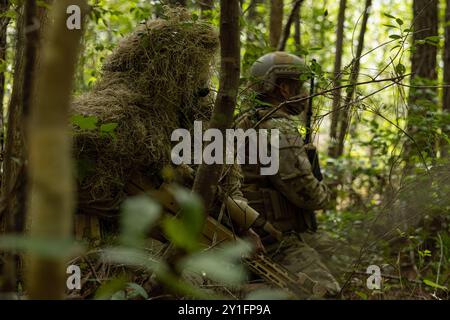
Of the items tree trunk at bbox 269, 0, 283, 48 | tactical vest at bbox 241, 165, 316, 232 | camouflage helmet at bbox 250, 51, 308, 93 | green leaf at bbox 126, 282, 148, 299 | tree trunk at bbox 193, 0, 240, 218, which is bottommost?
green leaf at bbox 126, 282, 148, 299

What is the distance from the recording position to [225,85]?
204cm

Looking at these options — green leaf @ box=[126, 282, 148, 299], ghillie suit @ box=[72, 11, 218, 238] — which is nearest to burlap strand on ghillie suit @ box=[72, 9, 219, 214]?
ghillie suit @ box=[72, 11, 218, 238]

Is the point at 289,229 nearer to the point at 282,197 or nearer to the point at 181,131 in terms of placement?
the point at 282,197

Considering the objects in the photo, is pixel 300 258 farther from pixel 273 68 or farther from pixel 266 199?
pixel 273 68

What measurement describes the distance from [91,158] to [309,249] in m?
2.38

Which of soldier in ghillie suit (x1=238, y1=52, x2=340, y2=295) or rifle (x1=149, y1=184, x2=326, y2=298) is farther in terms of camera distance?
soldier in ghillie suit (x1=238, y1=52, x2=340, y2=295)

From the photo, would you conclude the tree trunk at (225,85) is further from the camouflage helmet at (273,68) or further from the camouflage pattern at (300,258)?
the camouflage helmet at (273,68)

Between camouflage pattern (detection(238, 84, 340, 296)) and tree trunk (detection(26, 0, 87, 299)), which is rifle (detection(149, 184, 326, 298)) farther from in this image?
tree trunk (detection(26, 0, 87, 299))

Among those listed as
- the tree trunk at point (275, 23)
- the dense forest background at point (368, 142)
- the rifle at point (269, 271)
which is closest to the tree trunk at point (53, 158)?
the dense forest background at point (368, 142)

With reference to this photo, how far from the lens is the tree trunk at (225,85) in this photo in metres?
1.99

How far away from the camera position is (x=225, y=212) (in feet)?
11.6

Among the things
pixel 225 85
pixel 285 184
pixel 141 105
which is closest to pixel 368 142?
pixel 285 184

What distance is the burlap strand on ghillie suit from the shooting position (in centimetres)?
307

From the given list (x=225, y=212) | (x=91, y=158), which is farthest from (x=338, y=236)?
(x=91, y=158)
